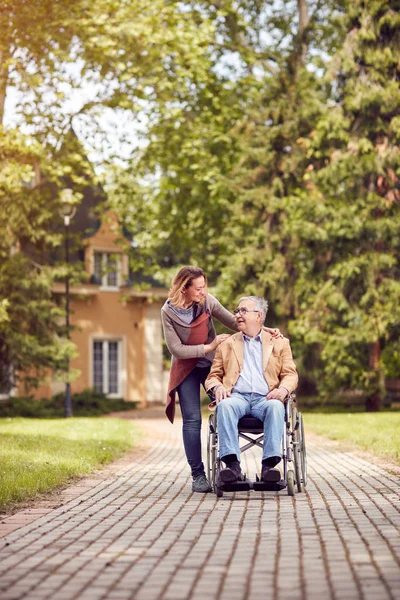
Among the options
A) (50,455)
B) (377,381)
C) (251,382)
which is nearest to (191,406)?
(251,382)

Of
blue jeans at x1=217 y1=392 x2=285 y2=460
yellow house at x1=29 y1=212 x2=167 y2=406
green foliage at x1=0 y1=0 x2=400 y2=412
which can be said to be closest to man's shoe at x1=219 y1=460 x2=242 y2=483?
blue jeans at x1=217 y1=392 x2=285 y2=460

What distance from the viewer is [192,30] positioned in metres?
25.2

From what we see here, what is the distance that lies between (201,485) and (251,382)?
0.98 metres

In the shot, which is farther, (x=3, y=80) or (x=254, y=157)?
(x=254, y=157)

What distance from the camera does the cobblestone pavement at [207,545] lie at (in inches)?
182

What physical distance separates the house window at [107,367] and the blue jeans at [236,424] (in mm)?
26274

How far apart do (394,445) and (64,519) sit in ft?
21.6

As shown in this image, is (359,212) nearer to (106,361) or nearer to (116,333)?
(116,333)

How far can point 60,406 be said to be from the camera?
30422 mm

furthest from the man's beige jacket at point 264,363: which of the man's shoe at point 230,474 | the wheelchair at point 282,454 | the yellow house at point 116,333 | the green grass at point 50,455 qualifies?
the yellow house at point 116,333

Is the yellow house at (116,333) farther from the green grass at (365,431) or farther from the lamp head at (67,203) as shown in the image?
the green grass at (365,431)

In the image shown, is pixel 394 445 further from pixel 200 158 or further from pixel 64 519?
pixel 200 158

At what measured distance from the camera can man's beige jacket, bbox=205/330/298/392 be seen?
8648mm

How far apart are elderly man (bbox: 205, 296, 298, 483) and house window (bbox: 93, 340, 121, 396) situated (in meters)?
25.9
